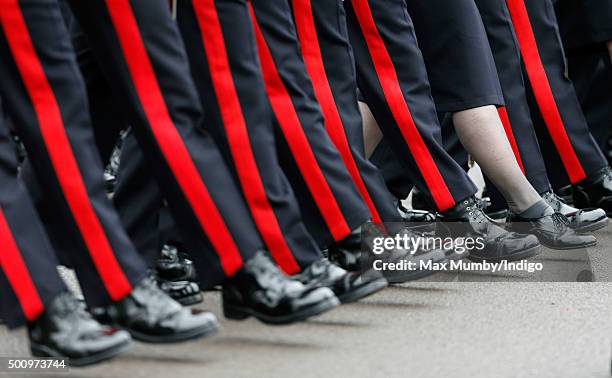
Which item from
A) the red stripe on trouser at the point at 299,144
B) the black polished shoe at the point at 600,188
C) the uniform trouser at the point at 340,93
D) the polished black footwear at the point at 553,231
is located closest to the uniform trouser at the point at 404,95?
the uniform trouser at the point at 340,93

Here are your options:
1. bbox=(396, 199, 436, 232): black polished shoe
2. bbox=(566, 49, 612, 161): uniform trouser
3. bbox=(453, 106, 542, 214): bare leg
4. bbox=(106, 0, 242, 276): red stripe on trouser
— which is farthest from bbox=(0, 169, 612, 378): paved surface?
bbox=(566, 49, 612, 161): uniform trouser

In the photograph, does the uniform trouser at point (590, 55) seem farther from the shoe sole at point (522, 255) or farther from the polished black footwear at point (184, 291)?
the polished black footwear at point (184, 291)

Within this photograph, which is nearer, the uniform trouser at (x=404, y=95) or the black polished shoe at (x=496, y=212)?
the uniform trouser at (x=404, y=95)

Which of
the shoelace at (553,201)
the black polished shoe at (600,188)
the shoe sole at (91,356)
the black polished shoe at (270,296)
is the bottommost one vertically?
the black polished shoe at (600,188)

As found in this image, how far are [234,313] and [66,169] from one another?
0.54m

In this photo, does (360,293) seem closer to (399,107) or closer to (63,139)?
(63,139)

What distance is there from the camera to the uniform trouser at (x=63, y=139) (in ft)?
8.82

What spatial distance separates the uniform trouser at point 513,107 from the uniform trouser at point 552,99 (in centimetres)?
13

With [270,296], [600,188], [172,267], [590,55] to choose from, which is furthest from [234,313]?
[590,55]

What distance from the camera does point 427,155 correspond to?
12.6ft

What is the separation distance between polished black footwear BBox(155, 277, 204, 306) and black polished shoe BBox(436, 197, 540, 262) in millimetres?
821

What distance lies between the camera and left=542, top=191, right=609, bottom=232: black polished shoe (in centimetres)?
448

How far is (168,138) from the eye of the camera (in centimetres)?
289

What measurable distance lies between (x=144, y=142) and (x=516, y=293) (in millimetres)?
1232
